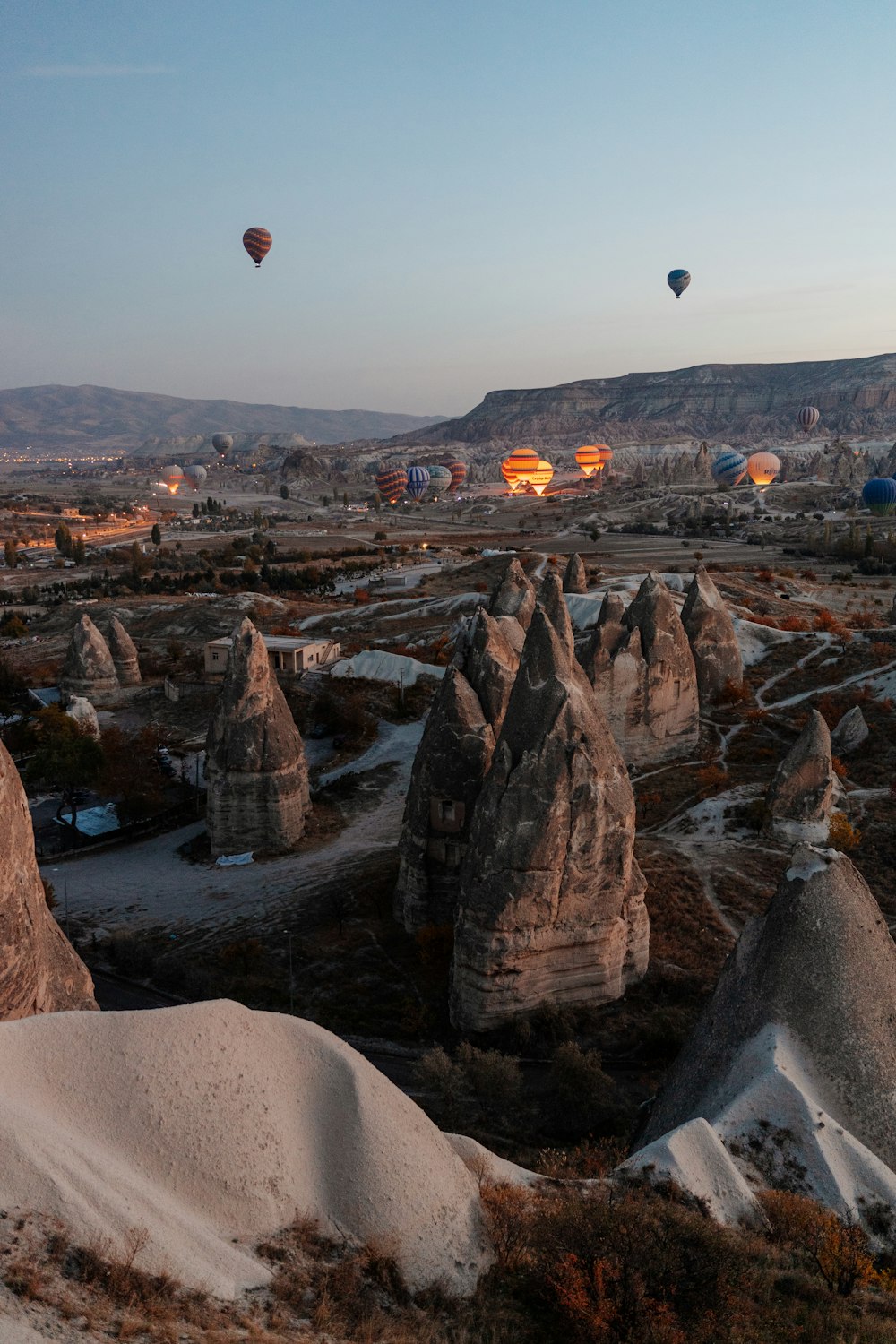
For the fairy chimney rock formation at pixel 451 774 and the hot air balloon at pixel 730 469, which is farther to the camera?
the hot air balloon at pixel 730 469

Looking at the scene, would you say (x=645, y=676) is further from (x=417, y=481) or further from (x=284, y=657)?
(x=417, y=481)

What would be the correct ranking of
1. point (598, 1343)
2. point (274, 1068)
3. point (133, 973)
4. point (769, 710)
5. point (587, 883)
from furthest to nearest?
point (769, 710), point (133, 973), point (587, 883), point (274, 1068), point (598, 1343)

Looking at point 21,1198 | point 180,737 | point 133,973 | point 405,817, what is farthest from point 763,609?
point 21,1198

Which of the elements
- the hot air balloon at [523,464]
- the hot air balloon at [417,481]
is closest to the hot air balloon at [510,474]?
the hot air balloon at [523,464]

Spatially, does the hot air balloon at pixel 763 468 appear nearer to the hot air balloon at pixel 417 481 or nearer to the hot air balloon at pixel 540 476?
the hot air balloon at pixel 540 476

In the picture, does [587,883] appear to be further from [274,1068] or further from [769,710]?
[769,710]
